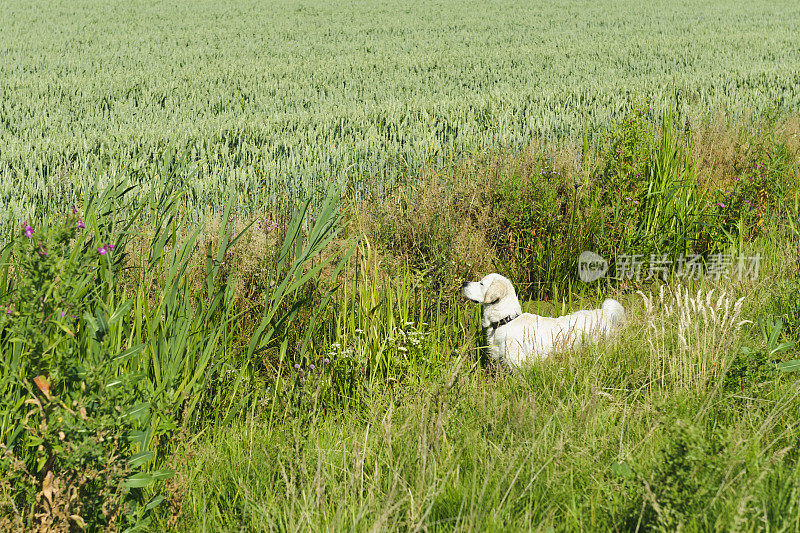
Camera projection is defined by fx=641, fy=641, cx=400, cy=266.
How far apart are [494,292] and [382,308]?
59 centimetres

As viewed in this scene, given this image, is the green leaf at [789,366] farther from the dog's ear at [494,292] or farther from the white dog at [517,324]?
the dog's ear at [494,292]

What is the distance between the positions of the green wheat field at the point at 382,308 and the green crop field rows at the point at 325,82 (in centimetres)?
10

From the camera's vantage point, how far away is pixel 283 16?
21875 millimetres

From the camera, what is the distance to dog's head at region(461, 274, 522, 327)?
3.15 meters

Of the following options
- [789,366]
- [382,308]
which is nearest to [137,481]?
[382,308]

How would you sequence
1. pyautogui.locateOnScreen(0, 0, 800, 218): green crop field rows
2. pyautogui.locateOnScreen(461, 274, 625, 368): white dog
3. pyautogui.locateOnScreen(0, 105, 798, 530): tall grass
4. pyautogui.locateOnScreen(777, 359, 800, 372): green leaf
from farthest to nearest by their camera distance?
pyautogui.locateOnScreen(0, 0, 800, 218): green crop field rows → pyautogui.locateOnScreen(461, 274, 625, 368): white dog → pyautogui.locateOnScreen(777, 359, 800, 372): green leaf → pyautogui.locateOnScreen(0, 105, 798, 530): tall grass

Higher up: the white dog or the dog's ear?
the dog's ear

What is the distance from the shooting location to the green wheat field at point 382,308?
1713 mm

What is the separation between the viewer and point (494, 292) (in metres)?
3.14

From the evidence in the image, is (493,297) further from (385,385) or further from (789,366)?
(789,366)

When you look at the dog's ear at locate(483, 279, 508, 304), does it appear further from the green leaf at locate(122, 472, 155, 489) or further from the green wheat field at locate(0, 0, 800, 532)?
the green leaf at locate(122, 472, 155, 489)

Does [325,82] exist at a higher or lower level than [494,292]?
higher

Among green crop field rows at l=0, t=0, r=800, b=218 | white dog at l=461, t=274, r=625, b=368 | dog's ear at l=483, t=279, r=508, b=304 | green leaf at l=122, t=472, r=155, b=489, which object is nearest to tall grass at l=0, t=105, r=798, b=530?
green leaf at l=122, t=472, r=155, b=489

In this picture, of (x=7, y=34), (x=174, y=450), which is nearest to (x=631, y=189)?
(x=174, y=450)
